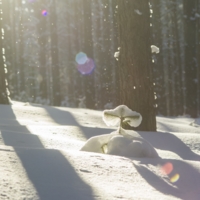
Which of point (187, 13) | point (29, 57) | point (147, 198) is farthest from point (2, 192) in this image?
point (29, 57)

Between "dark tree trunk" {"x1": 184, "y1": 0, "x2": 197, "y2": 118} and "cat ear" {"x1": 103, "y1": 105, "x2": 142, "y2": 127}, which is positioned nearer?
"cat ear" {"x1": 103, "y1": 105, "x2": 142, "y2": 127}

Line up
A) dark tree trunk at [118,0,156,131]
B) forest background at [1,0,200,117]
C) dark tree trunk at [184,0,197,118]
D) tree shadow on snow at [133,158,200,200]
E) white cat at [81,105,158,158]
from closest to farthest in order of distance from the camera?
tree shadow on snow at [133,158,200,200]
white cat at [81,105,158,158]
dark tree trunk at [118,0,156,131]
dark tree trunk at [184,0,197,118]
forest background at [1,0,200,117]

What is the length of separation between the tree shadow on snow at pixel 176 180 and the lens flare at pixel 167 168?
0.08ft

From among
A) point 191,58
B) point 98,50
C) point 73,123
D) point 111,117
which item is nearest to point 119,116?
point 111,117

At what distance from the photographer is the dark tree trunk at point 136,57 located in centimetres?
716

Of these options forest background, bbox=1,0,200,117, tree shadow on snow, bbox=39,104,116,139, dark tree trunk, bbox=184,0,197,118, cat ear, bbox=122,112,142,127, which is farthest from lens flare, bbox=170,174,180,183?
dark tree trunk, bbox=184,0,197,118

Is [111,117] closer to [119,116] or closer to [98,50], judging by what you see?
[119,116]

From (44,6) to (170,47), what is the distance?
1179 centimetres

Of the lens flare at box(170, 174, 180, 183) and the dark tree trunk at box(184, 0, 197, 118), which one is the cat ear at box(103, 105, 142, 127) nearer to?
the lens flare at box(170, 174, 180, 183)

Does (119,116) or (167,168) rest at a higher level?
(119,116)

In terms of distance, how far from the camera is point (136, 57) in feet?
23.5

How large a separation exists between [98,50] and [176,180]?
1161 inches

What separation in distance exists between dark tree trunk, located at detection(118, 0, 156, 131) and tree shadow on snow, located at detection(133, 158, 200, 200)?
2941 millimetres

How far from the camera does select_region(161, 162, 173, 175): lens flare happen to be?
389cm
